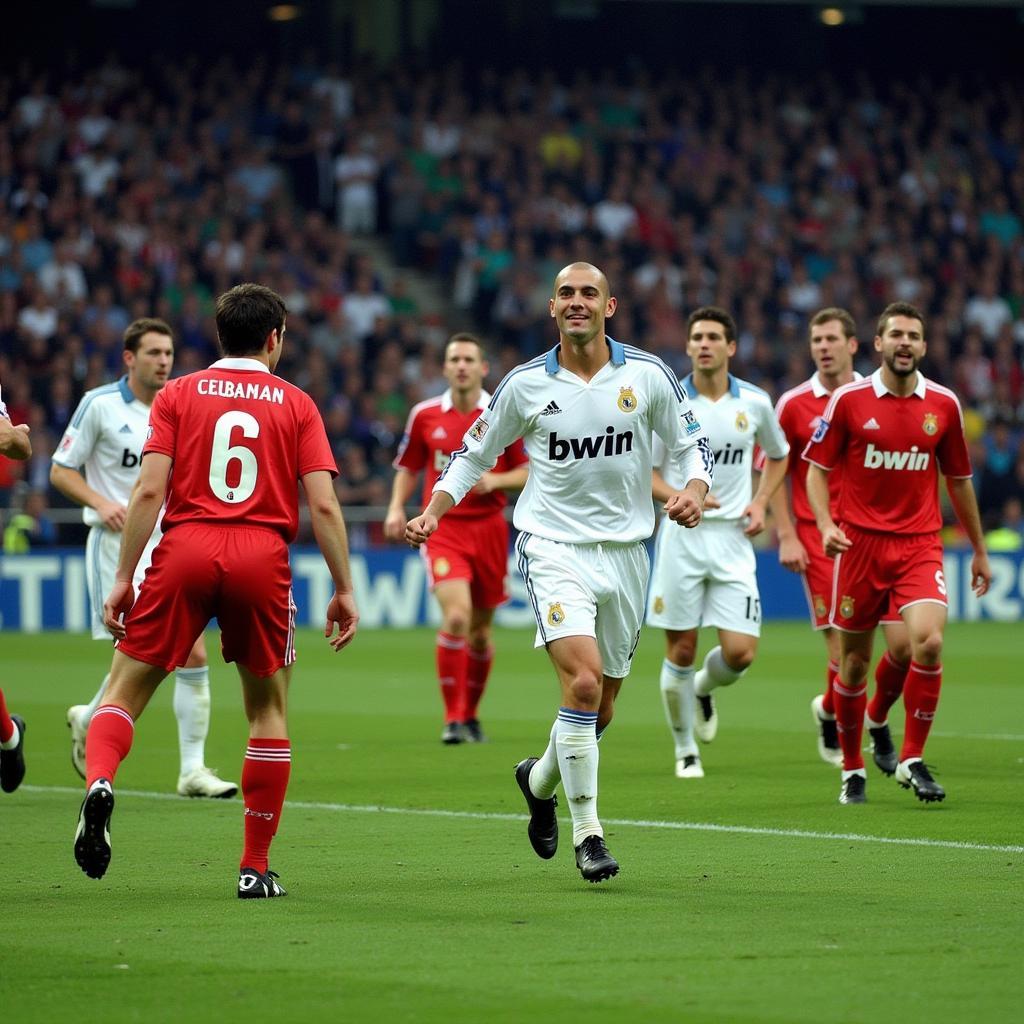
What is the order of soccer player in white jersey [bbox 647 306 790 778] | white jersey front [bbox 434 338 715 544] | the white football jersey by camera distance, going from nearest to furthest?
white jersey front [bbox 434 338 715 544] < the white football jersey < soccer player in white jersey [bbox 647 306 790 778]

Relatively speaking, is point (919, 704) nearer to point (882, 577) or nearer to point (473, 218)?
point (882, 577)

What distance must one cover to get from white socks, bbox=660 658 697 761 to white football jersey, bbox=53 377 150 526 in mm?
3192

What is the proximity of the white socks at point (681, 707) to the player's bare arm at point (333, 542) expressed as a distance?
4210 mm

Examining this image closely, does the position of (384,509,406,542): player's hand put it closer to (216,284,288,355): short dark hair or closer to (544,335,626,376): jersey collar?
(544,335,626,376): jersey collar

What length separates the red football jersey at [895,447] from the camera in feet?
32.2

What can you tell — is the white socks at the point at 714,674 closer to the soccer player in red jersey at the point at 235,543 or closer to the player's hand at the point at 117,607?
the soccer player in red jersey at the point at 235,543

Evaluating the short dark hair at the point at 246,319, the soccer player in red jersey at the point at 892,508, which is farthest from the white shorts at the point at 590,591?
the soccer player in red jersey at the point at 892,508

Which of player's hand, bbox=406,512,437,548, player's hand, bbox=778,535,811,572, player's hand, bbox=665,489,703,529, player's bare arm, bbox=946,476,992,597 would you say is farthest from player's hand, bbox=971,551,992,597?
player's hand, bbox=406,512,437,548

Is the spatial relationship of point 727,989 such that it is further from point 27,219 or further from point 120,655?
point 27,219

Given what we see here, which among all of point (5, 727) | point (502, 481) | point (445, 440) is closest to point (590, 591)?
point (5, 727)

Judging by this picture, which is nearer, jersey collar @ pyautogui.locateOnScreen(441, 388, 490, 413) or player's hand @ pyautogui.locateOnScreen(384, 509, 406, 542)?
player's hand @ pyautogui.locateOnScreen(384, 509, 406, 542)

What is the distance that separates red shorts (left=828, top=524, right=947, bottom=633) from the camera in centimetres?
966

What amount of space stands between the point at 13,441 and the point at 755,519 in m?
4.52

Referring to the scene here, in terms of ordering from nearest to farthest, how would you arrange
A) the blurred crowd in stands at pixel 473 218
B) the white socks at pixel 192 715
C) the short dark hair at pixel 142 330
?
the white socks at pixel 192 715, the short dark hair at pixel 142 330, the blurred crowd in stands at pixel 473 218
